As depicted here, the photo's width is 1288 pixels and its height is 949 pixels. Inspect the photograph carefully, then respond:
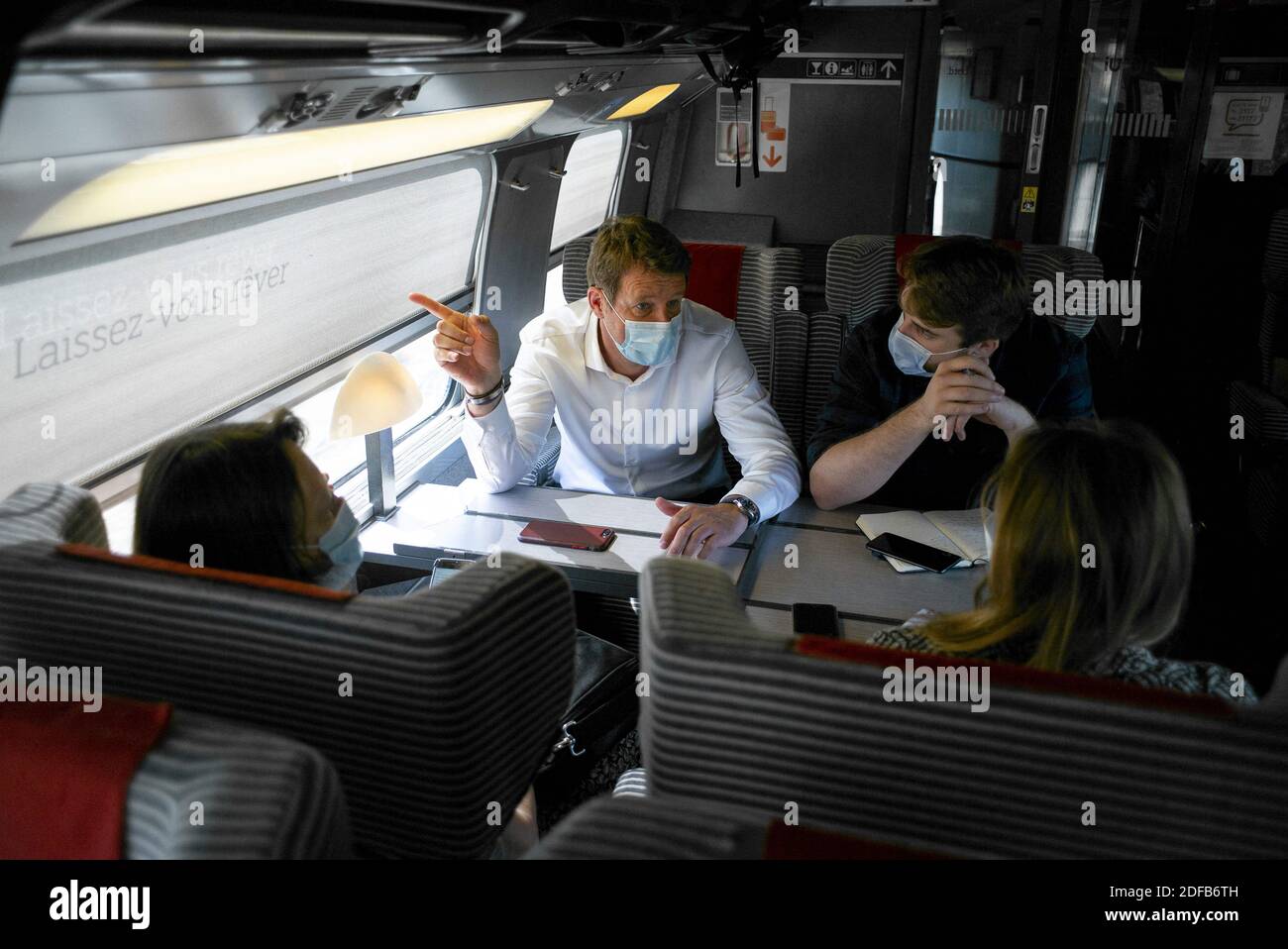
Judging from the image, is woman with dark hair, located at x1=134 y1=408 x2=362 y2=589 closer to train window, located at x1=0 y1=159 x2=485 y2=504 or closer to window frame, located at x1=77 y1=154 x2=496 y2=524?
window frame, located at x1=77 y1=154 x2=496 y2=524

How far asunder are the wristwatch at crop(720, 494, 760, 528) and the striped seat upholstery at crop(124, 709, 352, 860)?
1.72m

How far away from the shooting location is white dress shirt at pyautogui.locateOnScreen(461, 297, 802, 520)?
3137mm

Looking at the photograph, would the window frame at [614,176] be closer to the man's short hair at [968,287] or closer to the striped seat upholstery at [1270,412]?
the man's short hair at [968,287]

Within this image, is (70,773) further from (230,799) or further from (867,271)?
(867,271)

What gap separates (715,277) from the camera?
3.66m

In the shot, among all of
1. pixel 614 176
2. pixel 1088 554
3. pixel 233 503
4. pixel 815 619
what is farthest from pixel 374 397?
pixel 614 176

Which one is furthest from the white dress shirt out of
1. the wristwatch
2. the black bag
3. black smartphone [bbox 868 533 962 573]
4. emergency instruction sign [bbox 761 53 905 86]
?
emergency instruction sign [bbox 761 53 905 86]

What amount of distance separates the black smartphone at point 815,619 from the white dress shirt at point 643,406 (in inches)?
35.5

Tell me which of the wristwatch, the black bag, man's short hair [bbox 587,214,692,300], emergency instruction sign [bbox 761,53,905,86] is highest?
emergency instruction sign [bbox 761,53,905,86]

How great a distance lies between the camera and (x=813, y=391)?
3.67m

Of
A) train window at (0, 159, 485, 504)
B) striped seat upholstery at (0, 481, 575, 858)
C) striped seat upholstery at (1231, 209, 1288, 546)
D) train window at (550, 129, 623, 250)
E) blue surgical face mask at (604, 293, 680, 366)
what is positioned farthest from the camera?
train window at (550, 129, 623, 250)

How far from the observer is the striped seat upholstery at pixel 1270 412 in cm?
421
